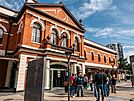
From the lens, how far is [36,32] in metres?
15.4

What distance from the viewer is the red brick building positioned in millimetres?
13914

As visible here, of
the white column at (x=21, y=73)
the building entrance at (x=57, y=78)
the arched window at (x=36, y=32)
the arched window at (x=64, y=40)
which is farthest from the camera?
the arched window at (x=64, y=40)

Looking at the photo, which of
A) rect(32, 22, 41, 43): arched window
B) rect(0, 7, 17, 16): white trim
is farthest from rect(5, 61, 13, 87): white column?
rect(0, 7, 17, 16): white trim

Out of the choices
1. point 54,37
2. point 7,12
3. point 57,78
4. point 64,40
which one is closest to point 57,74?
point 57,78

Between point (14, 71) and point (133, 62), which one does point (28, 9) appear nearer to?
point (14, 71)

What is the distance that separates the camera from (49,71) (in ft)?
48.3

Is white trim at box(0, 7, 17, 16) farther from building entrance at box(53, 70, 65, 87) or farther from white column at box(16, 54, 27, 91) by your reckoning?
building entrance at box(53, 70, 65, 87)

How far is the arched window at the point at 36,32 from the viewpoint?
1523 centimetres

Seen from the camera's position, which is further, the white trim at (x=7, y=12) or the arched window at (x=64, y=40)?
the arched window at (x=64, y=40)

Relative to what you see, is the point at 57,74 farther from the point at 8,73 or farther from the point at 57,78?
the point at 8,73

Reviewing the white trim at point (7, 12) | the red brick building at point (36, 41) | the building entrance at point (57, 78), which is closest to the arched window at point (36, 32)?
the red brick building at point (36, 41)

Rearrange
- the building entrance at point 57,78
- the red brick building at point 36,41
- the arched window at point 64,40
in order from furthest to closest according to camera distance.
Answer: the arched window at point 64,40, the building entrance at point 57,78, the red brick building at point 36,41

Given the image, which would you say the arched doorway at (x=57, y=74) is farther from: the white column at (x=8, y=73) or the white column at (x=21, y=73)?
the white column at (x=8, y=73)

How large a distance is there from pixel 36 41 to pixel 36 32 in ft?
3.40
